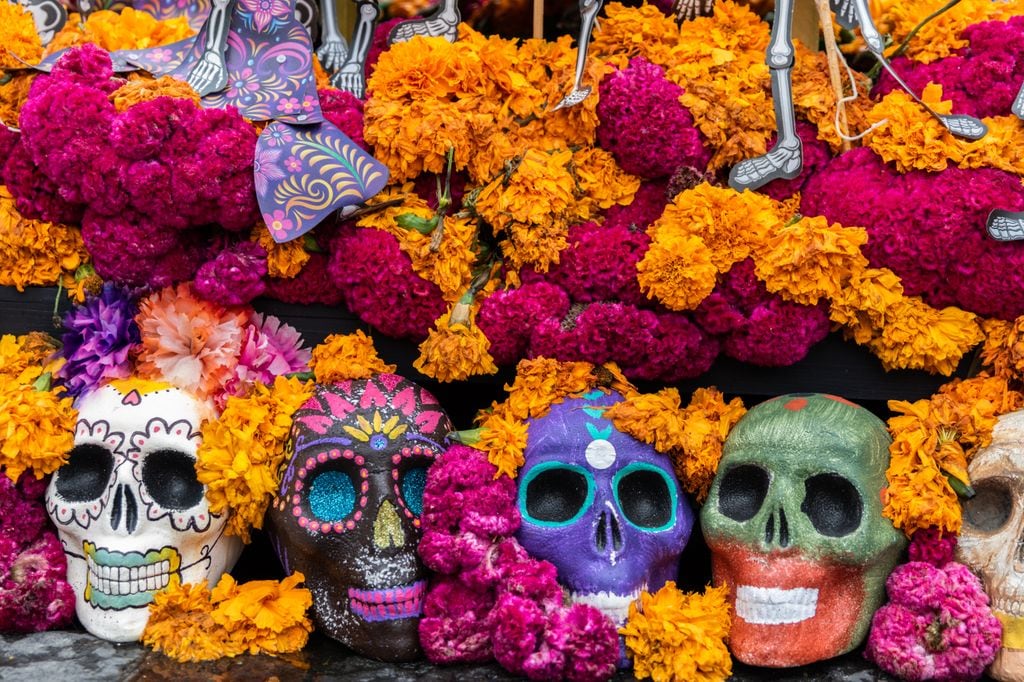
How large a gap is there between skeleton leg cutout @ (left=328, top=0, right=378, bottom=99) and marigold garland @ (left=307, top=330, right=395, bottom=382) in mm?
747

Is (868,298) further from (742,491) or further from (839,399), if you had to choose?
(742,491)

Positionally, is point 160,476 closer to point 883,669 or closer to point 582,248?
point 582,248

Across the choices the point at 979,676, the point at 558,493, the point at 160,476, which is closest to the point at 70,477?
the point at 160,476

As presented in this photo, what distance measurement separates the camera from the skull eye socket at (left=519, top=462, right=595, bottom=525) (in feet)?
9.11

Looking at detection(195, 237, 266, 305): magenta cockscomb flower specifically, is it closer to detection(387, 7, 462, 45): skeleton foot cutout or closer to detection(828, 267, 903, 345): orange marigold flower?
detection(387, 7, 462, 45): skeleton foot cutout

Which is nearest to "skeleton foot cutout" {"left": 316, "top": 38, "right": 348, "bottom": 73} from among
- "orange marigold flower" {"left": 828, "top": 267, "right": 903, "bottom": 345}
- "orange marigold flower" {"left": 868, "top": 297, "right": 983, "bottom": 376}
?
"orange marigold flower" {"left": 828, "top": 267, "right": 903, "bottom": 345}

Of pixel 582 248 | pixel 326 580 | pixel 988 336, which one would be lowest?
pixel 326 580

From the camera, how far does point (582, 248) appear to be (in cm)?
288

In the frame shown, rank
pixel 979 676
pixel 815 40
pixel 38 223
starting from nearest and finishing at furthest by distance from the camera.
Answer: pixel 979 676
pixel 38 223
pixel 815 40

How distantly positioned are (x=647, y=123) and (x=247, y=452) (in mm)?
1313

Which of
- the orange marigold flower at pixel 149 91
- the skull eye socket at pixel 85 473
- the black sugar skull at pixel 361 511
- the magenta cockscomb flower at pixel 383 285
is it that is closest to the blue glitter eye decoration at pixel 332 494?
the black sugar skull at pixel 361 511

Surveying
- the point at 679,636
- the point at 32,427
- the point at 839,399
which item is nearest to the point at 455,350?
the point at 679,636

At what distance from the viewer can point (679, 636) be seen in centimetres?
261

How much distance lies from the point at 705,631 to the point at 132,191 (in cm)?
177
